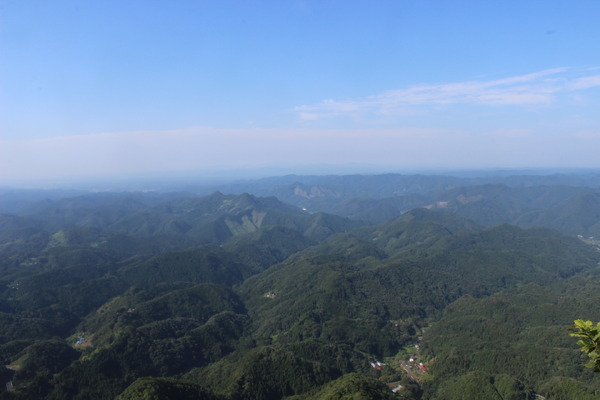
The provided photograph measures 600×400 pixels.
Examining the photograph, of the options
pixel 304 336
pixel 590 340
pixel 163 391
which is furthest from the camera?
pixel 304 336

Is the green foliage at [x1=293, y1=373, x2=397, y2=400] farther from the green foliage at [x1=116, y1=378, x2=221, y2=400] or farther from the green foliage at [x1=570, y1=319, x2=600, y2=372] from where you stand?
the green foliage at [x1=570, y1=319, x2=600, y2=372]

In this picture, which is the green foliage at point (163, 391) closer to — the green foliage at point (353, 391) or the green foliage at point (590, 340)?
the green foliage at point (353, 391)

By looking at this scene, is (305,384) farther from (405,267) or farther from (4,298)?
(4,298)

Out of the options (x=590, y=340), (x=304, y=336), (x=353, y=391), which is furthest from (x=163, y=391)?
(x=590, y=340)

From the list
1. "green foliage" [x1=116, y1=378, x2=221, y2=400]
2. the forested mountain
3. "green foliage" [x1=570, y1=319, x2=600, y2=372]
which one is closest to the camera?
"green foliage" [x1=570, y1=319, x2=600, y2=372]

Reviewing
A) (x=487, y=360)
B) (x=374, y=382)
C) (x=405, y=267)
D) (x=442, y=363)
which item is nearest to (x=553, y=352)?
(x=487, y=360)

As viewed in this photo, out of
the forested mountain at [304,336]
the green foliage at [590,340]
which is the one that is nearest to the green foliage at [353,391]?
the forested mountain at [304,336]

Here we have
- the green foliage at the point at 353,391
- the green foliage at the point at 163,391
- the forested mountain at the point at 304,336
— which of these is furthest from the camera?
the forested mountain at the point at 304,336

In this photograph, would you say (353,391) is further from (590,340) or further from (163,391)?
(590,340)

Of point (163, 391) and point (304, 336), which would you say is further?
point (304, 336)

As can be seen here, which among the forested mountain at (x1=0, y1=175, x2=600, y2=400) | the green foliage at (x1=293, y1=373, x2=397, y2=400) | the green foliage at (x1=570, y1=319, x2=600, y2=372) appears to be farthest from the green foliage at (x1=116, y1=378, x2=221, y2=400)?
the green foliage at (x1=570, y1=319, x2=600, y2=372)

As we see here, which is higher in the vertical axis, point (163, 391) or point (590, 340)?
point (590, 340)
